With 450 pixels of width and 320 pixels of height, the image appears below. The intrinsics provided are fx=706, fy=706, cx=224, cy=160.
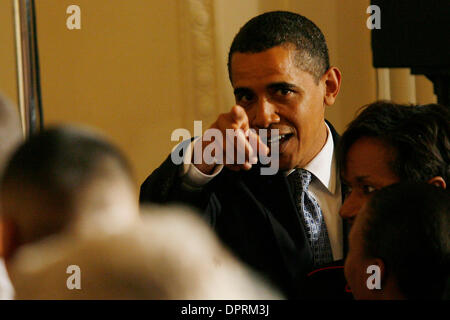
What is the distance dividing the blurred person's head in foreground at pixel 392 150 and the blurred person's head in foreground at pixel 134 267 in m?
0.47

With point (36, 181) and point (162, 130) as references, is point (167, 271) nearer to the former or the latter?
point (36, 181)

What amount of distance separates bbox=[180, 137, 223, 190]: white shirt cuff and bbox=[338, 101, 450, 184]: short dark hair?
185 millimetres

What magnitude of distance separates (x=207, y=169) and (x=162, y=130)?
2.31 ft

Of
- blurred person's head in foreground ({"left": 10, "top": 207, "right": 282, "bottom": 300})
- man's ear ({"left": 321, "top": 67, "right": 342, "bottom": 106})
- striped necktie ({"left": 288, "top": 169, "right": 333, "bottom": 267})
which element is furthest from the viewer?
man's ear ({"left": 321, "top": 67, "right": 342, "bottom": 106})

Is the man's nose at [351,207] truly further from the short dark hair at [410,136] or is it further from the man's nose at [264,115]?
the man's nose at [264,115]

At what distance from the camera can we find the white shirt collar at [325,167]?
1.10m

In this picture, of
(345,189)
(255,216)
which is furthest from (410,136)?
(255,216)

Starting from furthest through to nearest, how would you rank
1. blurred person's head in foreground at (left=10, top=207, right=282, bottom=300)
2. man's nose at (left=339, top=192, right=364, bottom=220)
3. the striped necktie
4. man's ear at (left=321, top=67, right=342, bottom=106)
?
man's ear at (left=321, top=67, right=342, bottom=106), the striped necktie, man's nose at (left=339, top=192, right=364, bottom=220), blurred person's head in foreground at (left=10, top=207, right=282, bottom=300)

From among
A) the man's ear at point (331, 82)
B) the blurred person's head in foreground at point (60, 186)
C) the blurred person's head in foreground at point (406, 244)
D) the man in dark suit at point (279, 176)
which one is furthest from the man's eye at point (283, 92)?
the blurred person's head in foreground at point (60, 186)

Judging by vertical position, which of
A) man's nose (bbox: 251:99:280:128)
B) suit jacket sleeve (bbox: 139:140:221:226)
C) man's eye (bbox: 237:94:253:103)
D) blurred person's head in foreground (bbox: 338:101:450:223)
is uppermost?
man's eye (bbox: 237:94:253:103)

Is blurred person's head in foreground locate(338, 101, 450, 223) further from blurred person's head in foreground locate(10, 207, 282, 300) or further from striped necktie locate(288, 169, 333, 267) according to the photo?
blurred person's head in foreground locate(10, 207, 282, 300)

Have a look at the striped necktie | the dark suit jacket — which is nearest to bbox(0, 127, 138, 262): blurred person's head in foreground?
the dark suit jacket

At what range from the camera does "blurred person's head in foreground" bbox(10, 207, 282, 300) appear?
0.44m

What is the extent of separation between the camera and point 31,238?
53 cm
